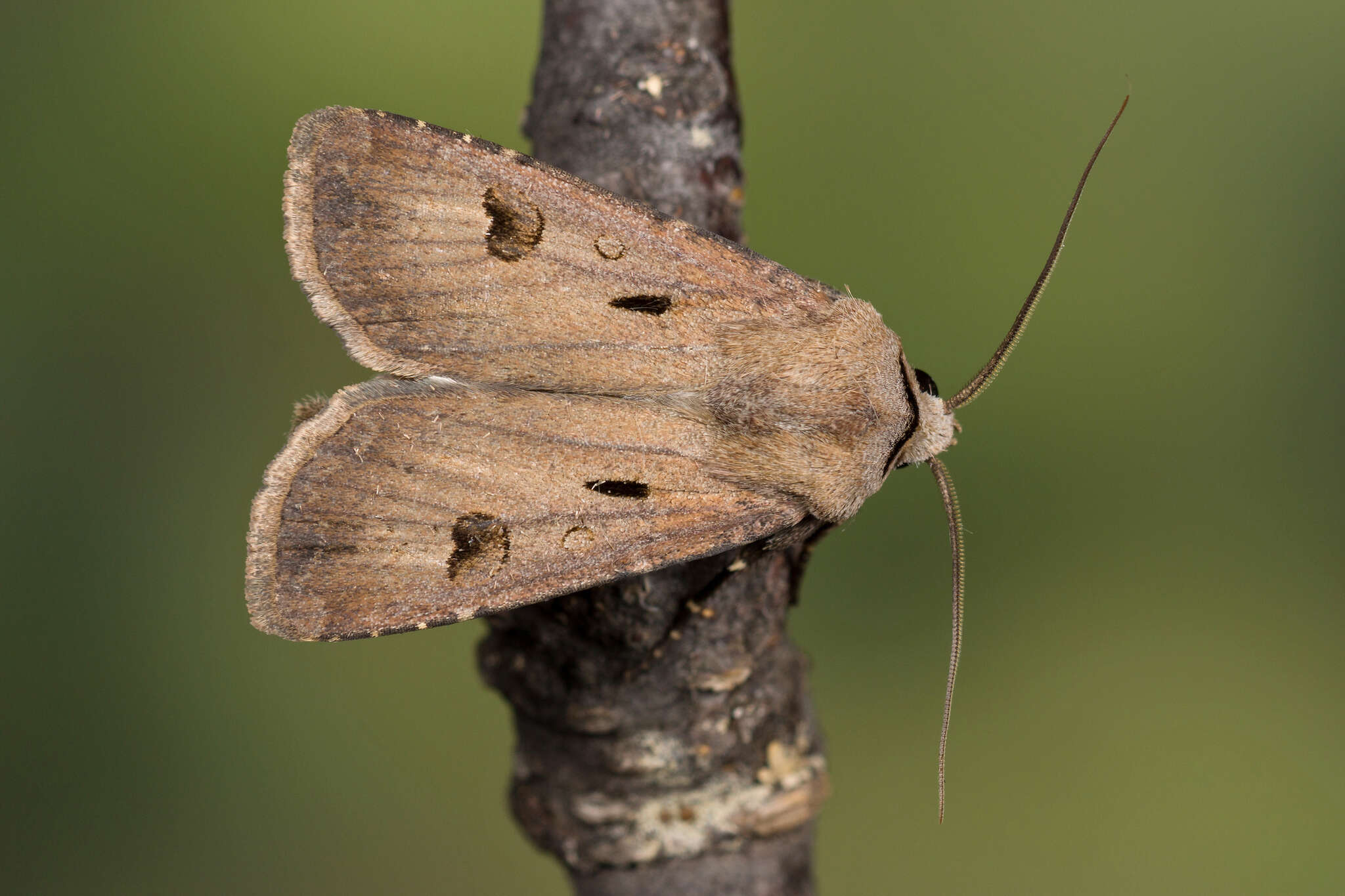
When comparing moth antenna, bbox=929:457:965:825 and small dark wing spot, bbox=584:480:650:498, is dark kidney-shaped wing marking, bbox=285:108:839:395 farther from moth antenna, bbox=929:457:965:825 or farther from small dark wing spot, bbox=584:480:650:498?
Answer: moth antenna, bbox=929:457:965:825

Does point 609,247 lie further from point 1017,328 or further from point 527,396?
point 1017,328

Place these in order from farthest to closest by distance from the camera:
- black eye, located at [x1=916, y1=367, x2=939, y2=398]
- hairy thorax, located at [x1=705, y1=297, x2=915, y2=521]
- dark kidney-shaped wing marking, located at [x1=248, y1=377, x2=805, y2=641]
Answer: black eye, located at [x1=916, y1=367, x2=939, y2=398]
hairy thorax, located at [x1=705, y1=297, x2=915, y2=521]
dark kidney-shaped wing marking, located at [x1=248, y1=377, x2=805, y2=641]

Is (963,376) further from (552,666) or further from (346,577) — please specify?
(346,577)

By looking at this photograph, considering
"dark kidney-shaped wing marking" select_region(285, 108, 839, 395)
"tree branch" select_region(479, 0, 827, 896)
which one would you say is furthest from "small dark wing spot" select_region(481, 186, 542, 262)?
"tree branch" select_region(479, 0, 827, 896)

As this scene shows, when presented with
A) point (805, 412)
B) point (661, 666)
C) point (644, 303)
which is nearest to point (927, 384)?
point (805, 412)

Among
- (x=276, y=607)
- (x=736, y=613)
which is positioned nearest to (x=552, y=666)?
(x=736, y=613)

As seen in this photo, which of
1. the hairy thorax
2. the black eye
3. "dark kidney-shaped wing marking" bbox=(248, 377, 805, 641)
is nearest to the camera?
"dark kidney-shaped wing marking" bbox=(248, 377, 805, 641)
